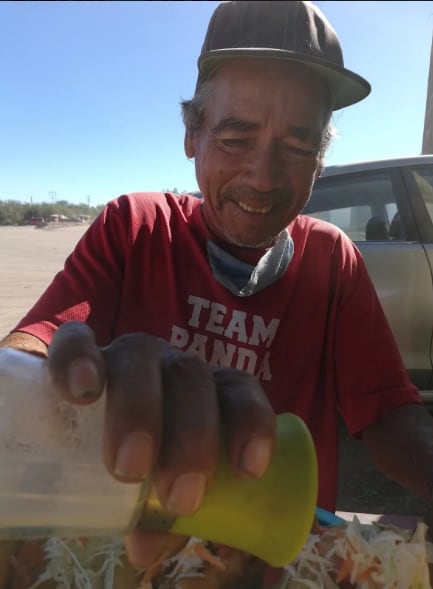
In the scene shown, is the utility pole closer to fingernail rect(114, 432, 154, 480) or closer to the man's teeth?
the man's teeth

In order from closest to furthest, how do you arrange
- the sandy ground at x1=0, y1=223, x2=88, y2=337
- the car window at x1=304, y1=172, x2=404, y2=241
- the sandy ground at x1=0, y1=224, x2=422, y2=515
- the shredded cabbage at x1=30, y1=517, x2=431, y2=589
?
the shredded cabbage at x1=30, y1=517, x2=431, y2=589, the sandy ground at x1=0, y1=224, x2=422, y2=515, the car window at x1=304, y1=172, x2=404, y2=241, the sandy ground at x1=0, y1=223, x2=88, y2=337

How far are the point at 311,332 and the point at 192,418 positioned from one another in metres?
1.18

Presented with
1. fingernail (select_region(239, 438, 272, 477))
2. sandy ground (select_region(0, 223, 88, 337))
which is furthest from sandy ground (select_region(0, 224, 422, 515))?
fingernail (select_region(239, 438, 272, 477))

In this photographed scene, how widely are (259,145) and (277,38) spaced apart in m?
0.30

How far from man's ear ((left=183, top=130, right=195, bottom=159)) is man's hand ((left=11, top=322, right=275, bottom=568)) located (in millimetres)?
1359

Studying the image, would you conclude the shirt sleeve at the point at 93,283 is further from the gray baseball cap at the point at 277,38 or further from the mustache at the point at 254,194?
the gray baseball cap at the point at 277,38

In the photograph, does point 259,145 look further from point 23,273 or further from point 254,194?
point 23,273

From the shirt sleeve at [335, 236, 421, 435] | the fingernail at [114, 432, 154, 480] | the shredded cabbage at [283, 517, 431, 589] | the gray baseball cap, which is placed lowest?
the shredded cabbage at [283, 517, 431, 589]

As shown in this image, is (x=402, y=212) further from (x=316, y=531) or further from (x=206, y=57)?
(x=316, y=531)

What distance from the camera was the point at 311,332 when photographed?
168cm

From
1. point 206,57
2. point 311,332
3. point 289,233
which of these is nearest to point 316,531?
point 311,332

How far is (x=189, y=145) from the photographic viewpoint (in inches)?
74.2

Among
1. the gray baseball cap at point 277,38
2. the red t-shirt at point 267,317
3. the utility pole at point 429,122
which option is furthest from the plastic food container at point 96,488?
the utility pole at point 429,122

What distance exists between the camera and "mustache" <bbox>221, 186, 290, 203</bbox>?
1642 mm
